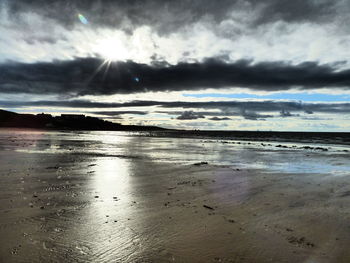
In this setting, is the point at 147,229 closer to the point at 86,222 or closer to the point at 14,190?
the point at 86,222

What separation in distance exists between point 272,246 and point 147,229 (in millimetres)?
2732

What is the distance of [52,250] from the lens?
445cm

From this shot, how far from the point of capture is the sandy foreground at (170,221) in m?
4.53

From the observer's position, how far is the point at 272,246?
4871 mm

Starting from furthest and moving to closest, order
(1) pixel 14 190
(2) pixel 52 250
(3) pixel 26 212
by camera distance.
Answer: (1) pixel 14 190
(3) pixel 26 212
(2) pixel 52 250

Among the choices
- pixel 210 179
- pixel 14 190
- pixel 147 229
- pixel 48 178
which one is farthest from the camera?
pixel 210 179

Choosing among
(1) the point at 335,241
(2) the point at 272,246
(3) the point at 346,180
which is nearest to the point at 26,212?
(2) the point at 272,246

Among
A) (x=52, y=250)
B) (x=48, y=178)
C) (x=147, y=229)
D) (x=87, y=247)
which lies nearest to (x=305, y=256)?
(x=147, y=229)

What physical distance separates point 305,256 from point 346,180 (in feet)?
30.7

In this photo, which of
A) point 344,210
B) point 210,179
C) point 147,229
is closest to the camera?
point 147,229

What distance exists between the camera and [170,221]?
6.07 metres

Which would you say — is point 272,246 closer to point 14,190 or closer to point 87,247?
point 87,247

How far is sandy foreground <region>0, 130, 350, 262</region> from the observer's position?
4.53 metres

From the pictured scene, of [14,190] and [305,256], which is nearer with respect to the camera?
[305,256]
